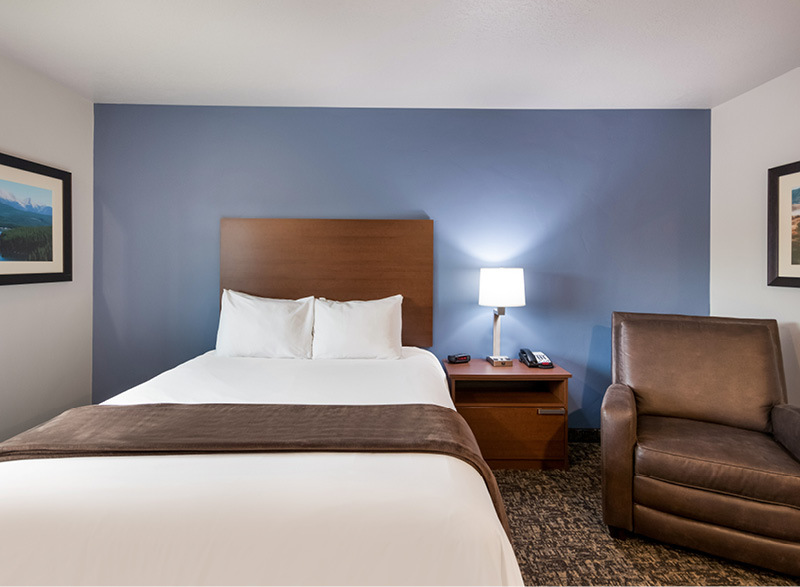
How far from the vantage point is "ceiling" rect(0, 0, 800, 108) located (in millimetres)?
2242

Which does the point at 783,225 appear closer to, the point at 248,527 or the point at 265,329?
the point at 265,329

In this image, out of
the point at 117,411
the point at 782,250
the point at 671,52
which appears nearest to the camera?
the point at 117,411

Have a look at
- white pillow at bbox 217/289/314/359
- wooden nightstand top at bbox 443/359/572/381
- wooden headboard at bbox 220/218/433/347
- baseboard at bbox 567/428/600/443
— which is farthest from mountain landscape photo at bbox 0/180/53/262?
baseboard at bbox 567/428/600/443

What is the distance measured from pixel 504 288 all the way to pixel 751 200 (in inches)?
70.9

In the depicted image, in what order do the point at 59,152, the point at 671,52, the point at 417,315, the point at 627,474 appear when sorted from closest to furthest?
the point at 627,474 → the point at 671,52 → the point at 59,152 → the point at 417,315

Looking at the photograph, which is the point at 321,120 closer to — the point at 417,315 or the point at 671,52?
the point at 417,315

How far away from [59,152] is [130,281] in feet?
3.25

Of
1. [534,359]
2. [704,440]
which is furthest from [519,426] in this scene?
[704,440]

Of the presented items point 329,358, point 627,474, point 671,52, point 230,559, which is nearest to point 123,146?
point 329,358

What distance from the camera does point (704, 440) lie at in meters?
2.27

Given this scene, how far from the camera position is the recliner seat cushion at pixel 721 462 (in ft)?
6.45

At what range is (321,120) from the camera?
3.56 metres

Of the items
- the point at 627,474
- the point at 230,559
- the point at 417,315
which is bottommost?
the point at 627,474

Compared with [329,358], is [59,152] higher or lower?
higher
